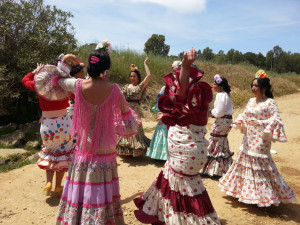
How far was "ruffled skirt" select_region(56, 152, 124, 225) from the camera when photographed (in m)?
2.56

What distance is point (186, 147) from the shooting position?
8.32 feet

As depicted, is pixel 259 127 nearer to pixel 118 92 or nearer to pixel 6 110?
pixel 118 92

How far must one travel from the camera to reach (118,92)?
264cm

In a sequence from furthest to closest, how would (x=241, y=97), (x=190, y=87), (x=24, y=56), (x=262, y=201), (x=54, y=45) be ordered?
1. (x=241, y=97)
2. (x=54, y=45)
3. (x=24, y=56)
4. (x=262, y=201)
5. (x=190, y=87)

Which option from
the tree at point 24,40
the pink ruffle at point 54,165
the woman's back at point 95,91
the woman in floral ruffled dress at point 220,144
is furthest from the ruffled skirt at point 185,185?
the tree at point 24,40

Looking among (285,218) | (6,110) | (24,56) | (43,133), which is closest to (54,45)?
(24,56)

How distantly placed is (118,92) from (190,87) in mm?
749

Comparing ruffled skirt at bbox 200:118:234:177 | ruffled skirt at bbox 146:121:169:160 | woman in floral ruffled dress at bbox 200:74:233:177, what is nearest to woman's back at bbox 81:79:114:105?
woman in floral ruffled dress at bbox 200:74:233:177

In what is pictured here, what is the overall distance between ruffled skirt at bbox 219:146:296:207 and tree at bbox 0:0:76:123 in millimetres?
6389

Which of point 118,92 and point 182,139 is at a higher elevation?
point 118,92

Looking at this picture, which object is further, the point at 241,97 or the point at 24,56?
the point at 241,97

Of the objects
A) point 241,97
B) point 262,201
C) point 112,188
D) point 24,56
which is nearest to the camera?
point 112,188

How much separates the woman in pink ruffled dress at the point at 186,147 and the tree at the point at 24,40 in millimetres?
6071

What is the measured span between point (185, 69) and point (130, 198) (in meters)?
2.54
